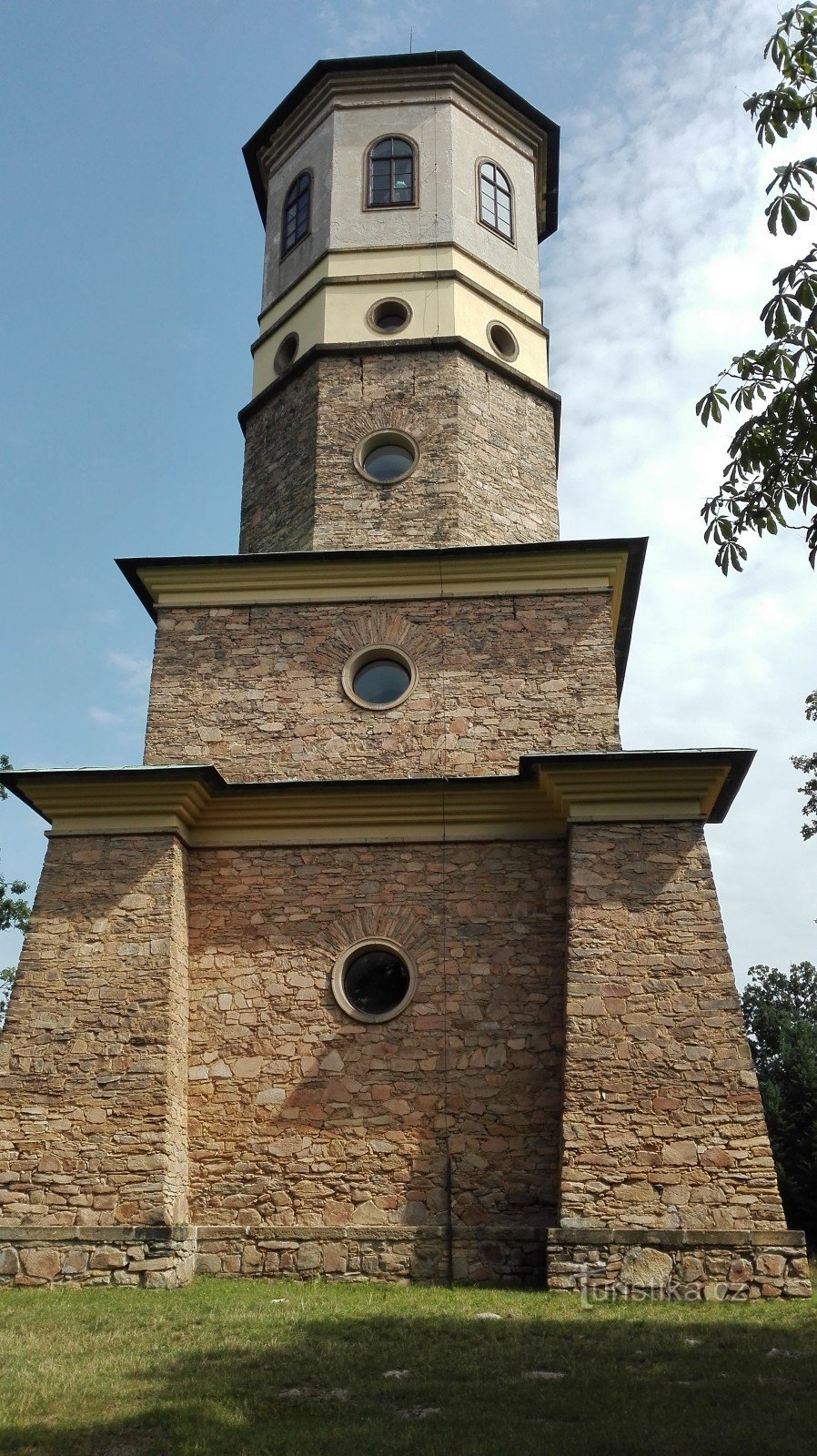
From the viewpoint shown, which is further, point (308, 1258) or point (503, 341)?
point (503, 341)

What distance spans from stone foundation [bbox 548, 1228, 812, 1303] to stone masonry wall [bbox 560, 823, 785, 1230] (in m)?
0.11

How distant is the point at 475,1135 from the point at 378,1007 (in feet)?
4.81

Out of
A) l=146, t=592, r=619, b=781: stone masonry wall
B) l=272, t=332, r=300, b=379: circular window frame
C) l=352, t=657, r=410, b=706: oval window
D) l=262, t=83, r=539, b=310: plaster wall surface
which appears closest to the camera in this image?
l=146, t=592, r=619, b=781: stone masonry wall

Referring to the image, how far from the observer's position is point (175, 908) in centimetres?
1107

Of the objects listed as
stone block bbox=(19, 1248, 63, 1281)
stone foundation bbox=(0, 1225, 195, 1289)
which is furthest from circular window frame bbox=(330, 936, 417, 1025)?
stone block bbox=(19, 1248, 63, 1281)

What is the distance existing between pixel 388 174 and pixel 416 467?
489 centimetres

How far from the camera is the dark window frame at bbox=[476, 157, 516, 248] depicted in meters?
16.1

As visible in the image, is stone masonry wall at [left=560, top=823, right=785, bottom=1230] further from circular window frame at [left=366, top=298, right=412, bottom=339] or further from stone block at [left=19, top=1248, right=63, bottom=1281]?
circular window frame at [left=366, top=298, right=412, bottom=339]

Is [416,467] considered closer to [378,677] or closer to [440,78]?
[378,677]

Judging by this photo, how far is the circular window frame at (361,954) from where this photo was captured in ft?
35.9

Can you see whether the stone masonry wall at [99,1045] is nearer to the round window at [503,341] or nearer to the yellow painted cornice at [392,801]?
the yellow painted cornice at [392,801]

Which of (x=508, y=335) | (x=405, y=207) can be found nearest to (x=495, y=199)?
(x=405, y=207)

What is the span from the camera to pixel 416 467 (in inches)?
549

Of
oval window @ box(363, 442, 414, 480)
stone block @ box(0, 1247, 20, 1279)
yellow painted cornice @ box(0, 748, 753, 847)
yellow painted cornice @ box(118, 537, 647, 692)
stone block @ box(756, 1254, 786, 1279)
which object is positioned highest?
oval window @ box(363, 442, 414, 480)
